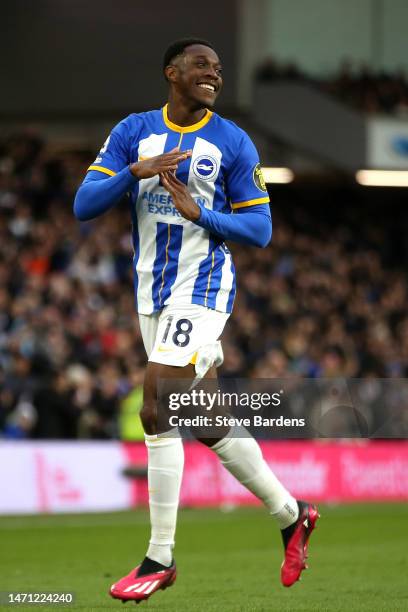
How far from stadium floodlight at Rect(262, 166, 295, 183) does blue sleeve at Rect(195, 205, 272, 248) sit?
65.5 feet

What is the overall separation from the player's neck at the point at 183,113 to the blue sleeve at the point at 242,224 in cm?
50

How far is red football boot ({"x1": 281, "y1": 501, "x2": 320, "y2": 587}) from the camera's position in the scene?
22.0ft

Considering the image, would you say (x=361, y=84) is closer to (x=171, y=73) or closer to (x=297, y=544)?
(x=171, y=73)

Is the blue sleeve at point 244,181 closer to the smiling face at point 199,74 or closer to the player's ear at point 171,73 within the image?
the smiling face at point 199,74

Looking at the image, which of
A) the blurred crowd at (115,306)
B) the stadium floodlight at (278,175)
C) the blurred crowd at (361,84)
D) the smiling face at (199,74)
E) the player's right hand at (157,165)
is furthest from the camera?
the stadium floodlight at (278,175)

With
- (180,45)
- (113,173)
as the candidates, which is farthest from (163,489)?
(180,45)

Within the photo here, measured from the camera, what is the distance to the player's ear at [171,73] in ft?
21.6

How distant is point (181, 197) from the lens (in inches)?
250

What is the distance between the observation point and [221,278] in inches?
263

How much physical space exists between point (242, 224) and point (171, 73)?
823 millimetres

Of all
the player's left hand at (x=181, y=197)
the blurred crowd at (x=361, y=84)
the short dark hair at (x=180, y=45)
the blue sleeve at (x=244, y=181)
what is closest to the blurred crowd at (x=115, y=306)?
the blurred crowd at (x=361, y=84)

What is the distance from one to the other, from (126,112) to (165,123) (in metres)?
20.1

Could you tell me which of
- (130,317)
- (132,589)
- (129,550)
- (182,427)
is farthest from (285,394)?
(130,317)

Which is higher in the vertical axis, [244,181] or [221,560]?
[244,181]
